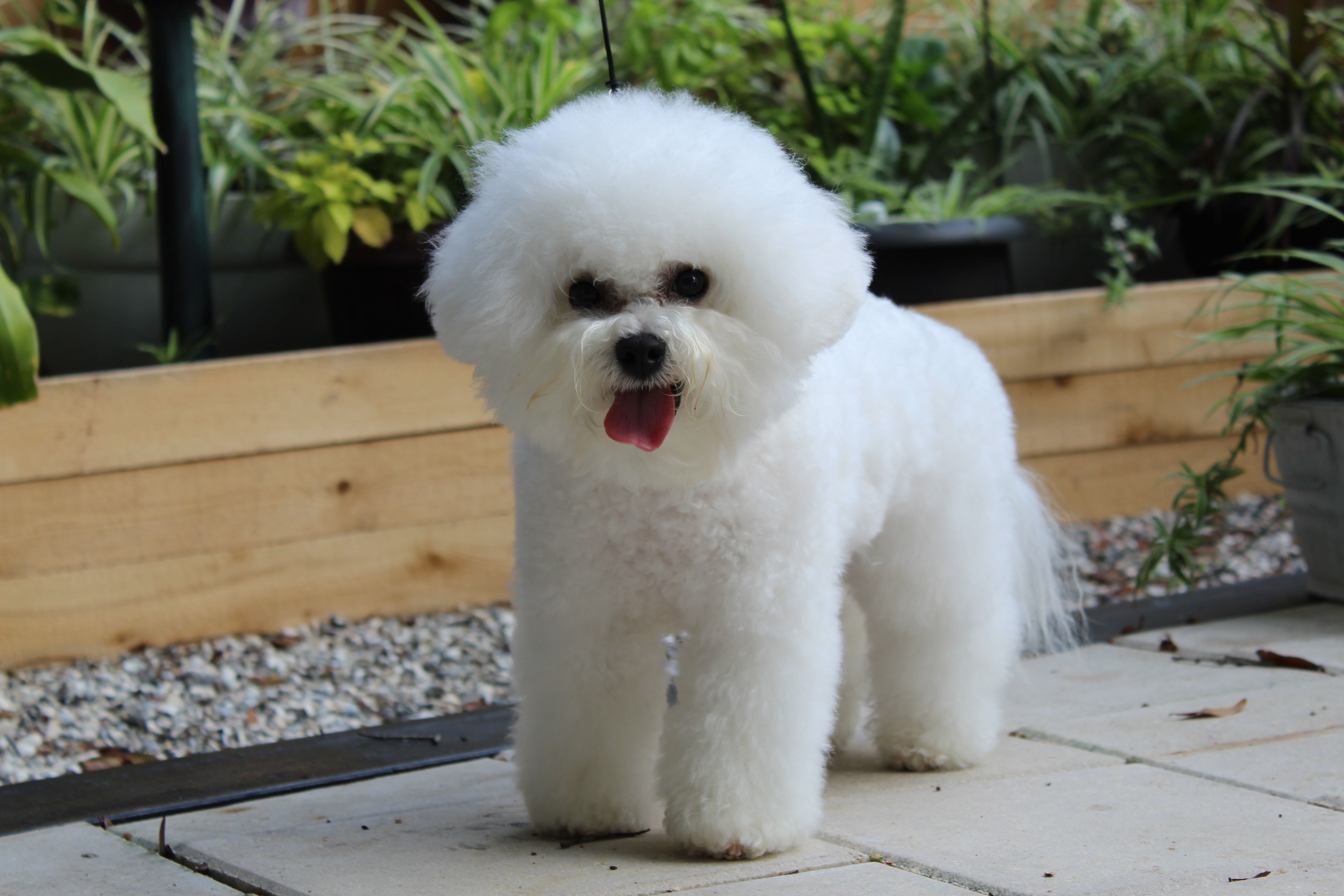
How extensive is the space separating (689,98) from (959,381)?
70 centimetres

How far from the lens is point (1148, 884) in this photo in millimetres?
1540

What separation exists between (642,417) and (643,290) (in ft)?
0.51

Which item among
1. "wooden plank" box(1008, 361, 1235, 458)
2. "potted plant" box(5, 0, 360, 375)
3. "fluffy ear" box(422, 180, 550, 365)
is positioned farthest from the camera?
"wooden plank" box(1008, 361, 1235, 458)

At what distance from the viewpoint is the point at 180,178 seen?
324 cm

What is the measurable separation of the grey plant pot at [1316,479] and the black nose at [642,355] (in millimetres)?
1926

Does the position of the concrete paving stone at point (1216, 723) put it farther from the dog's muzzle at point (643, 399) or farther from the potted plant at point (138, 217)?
the potted plant at point (138, 217)

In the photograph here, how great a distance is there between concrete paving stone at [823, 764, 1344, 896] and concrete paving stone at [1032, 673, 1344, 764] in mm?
149

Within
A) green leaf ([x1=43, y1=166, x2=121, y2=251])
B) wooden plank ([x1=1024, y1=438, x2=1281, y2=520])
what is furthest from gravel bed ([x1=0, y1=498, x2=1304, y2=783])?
green leaf ([x1=43, y1=166, x2=121, y2=251])

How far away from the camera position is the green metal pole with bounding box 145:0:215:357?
10.5ft

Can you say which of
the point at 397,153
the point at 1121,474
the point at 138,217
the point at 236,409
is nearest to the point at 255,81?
the point at 138,217

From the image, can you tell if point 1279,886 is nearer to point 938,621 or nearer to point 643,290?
point 938,621

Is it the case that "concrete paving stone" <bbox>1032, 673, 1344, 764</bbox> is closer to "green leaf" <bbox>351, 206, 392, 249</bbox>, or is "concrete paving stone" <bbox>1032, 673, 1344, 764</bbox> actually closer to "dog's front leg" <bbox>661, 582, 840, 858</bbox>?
"dog's front leg" <bbox>661, 582, 840, 858</bbox>

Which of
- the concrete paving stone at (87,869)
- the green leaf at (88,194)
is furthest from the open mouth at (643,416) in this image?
the green leaf at (88,194)

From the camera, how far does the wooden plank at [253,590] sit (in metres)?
2.87
